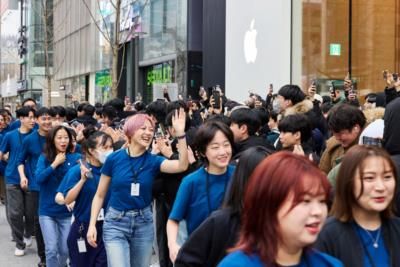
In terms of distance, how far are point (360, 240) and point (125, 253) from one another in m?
2.77

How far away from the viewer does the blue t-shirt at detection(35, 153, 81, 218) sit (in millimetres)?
7285

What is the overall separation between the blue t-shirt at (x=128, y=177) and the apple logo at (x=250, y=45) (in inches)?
458

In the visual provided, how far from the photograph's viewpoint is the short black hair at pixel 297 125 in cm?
538

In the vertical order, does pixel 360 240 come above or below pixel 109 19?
below

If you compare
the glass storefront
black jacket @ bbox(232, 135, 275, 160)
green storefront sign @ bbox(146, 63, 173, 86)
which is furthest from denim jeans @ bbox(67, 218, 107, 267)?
green storefront sign @ bbox(146, 63, 173, 86)

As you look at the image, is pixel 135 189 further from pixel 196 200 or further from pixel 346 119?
pixel 346 119

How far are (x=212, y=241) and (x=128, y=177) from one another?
7.48 ft

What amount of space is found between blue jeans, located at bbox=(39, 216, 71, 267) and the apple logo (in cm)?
1030

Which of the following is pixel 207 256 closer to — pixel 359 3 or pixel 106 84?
pixel 359 3

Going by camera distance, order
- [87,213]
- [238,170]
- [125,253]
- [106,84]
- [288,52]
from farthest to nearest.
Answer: [106,84]
[288,52]
[87,213]
[125,253]
[238,170]

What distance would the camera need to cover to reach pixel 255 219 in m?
2.36

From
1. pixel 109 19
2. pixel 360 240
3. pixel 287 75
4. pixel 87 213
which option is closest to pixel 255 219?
pixel 360 240

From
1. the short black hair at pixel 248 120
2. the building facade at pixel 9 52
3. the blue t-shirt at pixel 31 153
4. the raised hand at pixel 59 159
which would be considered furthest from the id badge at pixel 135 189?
the building facade at pixel 9 52

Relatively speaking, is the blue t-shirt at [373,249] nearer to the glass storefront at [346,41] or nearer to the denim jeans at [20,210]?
the denim jeans at [20,210]
